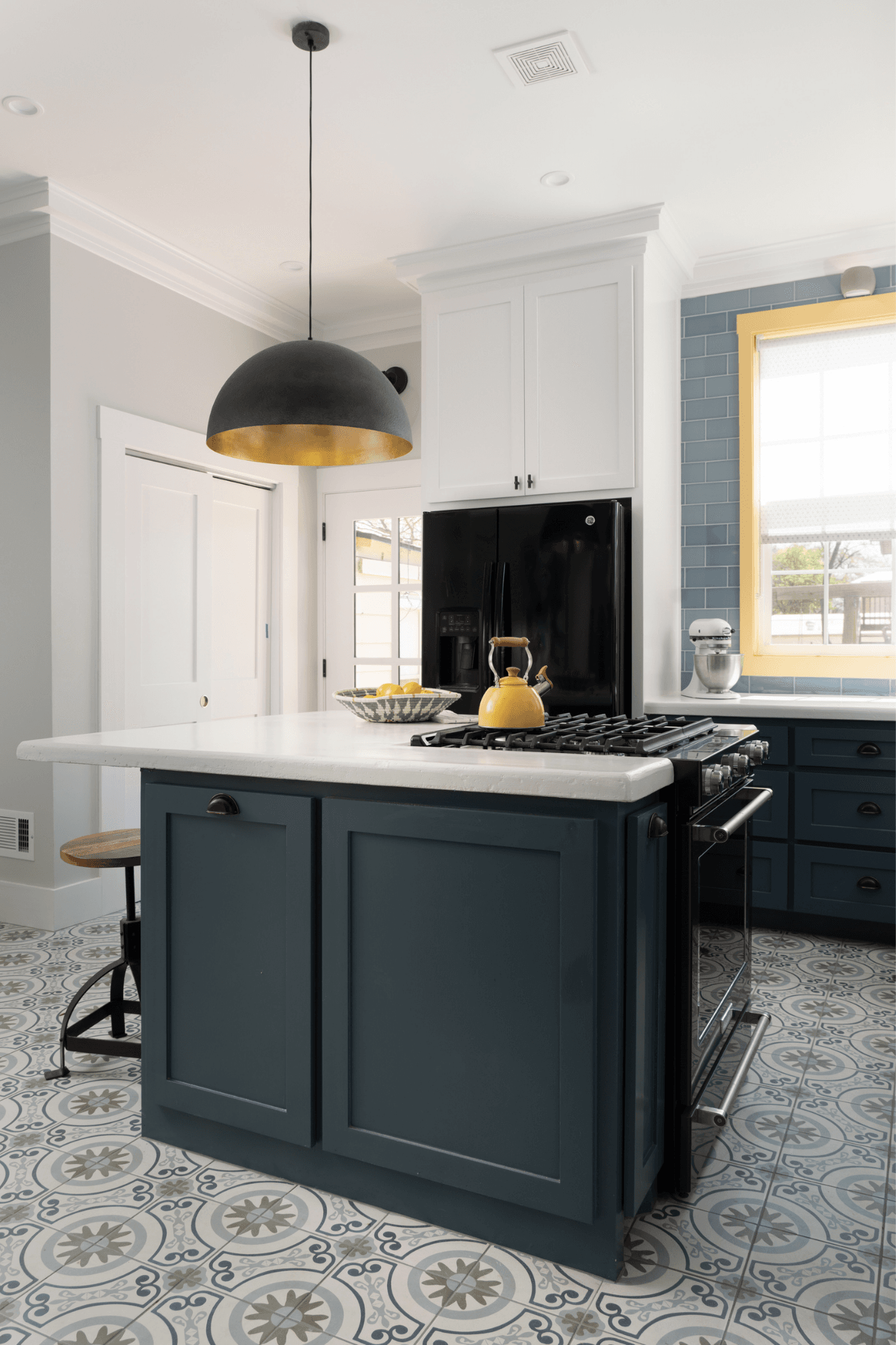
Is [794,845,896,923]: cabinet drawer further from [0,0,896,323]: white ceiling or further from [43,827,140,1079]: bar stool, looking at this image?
[0,0,896,323]: white ceiling

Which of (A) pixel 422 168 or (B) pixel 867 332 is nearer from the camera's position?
(A) pixel 422 168

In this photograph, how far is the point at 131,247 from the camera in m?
3.88

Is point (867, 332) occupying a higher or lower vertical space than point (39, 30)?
lower

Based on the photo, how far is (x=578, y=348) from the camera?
376 centimetres

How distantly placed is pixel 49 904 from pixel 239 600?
1799mm

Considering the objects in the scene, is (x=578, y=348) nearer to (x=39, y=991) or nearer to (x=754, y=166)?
(x=754, y=166)

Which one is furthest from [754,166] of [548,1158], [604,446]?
[548,1158]

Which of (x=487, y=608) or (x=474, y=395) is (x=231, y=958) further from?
(x=474, y=395)

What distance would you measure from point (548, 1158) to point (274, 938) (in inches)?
26.4

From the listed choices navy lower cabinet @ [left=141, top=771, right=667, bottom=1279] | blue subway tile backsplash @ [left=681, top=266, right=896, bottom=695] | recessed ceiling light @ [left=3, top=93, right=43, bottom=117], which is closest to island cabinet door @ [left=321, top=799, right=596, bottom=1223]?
navy lower cabinet @ [left=141, top=771, right=667, bottom=1279]

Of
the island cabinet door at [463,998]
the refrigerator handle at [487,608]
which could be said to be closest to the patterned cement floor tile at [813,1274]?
the island cabinet door at [463,998]

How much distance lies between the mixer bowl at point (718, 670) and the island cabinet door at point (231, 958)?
257 centimetres

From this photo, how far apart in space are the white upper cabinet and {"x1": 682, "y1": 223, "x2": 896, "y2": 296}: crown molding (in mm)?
693

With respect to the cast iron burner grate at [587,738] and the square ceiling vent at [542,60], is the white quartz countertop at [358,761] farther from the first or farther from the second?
the square ceiling vent at [542,60]
